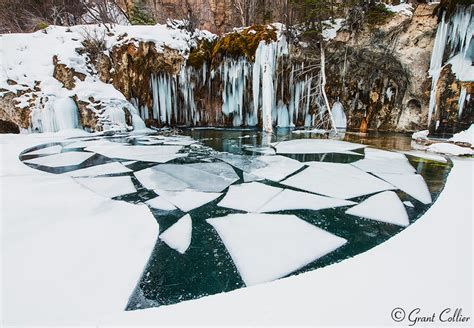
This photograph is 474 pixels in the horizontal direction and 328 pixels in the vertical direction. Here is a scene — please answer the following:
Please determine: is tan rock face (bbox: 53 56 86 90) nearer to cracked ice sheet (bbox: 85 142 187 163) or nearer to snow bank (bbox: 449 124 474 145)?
cracked ice sheet (bbox: 85 142 187 163)

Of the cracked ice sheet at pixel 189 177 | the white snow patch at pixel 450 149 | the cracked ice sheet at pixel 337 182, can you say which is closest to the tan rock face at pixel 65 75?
the cracked ice sheet at pixel 189 177

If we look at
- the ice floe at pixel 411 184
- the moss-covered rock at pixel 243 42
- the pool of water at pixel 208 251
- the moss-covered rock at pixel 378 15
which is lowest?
the pool of water at pixel 208 251

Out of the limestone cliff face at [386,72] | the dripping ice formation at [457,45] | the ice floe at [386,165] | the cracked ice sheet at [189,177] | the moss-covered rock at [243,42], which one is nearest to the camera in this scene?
the cracked ice sheet at [189,177]

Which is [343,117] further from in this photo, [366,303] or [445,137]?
[366,303]

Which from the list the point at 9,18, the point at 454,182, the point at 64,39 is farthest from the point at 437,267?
the point at 9,18

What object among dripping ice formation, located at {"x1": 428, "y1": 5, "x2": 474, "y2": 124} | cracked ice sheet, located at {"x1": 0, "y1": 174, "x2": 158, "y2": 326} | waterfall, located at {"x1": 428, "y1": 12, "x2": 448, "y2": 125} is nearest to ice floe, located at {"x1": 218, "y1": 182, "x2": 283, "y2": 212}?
cracked ice sheet, located at {"x1": 0, "y1": 174, "x2": 158, "y2": 326}

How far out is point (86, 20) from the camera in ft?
45.9

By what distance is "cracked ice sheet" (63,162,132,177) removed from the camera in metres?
3.12

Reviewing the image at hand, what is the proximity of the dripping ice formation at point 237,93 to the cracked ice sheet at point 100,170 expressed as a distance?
557 centimetres

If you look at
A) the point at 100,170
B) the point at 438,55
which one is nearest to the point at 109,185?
the point at 100,170

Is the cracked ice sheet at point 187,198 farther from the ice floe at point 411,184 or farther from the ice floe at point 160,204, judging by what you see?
the ice floe at point 411,184

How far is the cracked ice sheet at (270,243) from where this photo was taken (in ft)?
4.52

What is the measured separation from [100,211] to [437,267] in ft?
8.04

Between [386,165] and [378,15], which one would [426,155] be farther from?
[378,15]
